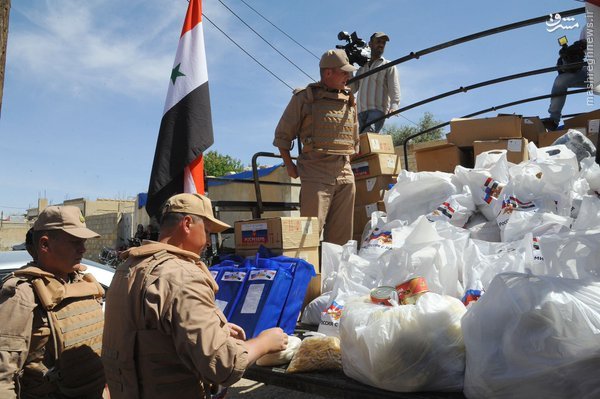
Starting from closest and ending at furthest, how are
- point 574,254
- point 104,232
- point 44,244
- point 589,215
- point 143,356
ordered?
point 143,356 → point 574,254 → point 44,244 → point 589,215 → point 104,232

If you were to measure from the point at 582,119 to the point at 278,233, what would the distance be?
349 cm

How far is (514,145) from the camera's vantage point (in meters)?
4.58

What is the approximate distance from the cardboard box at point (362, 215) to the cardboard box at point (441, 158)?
0.77 meters

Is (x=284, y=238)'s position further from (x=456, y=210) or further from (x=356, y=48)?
(x=356, y=48)

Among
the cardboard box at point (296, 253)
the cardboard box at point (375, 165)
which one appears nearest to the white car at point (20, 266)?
the cardboard box at point (296, 253)

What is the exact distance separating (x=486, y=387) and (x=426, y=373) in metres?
0.23

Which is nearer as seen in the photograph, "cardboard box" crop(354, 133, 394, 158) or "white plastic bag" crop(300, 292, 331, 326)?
"white plastic bag" crop(300, 292, 331, 326)

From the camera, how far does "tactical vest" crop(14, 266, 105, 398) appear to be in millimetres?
2186

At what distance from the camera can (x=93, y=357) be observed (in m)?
2.40

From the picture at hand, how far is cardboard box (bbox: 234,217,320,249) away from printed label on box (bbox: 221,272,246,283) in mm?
521

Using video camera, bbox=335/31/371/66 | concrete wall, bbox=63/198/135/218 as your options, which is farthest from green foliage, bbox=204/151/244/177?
video camera, bbox=335/31/371/66

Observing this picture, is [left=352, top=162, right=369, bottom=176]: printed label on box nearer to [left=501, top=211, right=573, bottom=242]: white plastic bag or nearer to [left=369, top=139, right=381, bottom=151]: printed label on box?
[left=369, top=139, right=381, bottom=151]: printed label on box

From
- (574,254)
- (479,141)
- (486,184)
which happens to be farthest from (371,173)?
(574,254)

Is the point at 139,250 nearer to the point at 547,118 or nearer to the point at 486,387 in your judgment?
the point at 486,387
